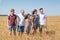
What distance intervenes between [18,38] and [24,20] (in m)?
1.45

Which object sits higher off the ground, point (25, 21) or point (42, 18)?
point (42, 18)

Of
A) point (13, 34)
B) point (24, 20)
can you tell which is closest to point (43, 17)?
point (24, 20)

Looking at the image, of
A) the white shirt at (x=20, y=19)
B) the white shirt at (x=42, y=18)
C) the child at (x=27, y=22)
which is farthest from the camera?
the white shirt at (x=42, y=18)

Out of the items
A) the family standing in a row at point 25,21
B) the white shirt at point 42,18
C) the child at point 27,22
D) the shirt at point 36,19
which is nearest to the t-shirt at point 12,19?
the family standing in a row at point 25,21

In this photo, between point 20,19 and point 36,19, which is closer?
point 20,19

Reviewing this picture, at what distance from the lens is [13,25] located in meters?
11.9

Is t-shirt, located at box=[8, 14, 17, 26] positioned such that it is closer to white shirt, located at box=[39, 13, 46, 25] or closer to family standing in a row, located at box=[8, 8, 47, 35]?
family standing in a row, located at box=[8, 8, 47, 35]

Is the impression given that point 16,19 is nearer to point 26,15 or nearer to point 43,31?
point 26,15

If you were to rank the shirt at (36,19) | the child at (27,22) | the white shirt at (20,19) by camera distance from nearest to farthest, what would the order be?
1. the white shirt at (20,19)
2. the child at (27,22)
3. the shirt at (36,19)

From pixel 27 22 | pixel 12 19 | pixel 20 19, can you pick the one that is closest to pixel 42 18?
pixel 27 22

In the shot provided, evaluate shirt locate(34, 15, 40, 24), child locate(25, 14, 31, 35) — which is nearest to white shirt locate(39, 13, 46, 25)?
shirt locate(34, 15, 40, 24)

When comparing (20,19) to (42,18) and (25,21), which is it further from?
(42,18)

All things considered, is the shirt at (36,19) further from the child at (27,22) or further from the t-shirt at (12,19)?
the t-shirt at (12,19)

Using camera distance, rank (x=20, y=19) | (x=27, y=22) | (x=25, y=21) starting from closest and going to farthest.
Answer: (x=20, y=19), (x=25, y=21), (x=27, y=22)
